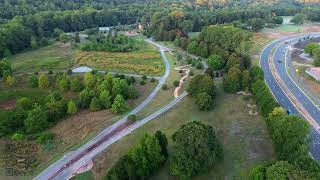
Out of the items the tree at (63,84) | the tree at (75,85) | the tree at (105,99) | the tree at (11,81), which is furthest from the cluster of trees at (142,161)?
the tree at (11,81)

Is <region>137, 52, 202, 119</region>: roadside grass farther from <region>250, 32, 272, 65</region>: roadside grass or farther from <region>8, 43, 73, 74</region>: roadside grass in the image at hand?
<region>8, 43, 73, 74</region>: roadside grass

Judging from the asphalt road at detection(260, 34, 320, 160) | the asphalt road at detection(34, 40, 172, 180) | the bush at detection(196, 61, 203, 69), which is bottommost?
the asphalt road at detection(34, 40, 172, 180)

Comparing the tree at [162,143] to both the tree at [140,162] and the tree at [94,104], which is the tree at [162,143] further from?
the tree at [94,104]

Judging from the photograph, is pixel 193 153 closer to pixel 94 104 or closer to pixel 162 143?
pixel 162 143

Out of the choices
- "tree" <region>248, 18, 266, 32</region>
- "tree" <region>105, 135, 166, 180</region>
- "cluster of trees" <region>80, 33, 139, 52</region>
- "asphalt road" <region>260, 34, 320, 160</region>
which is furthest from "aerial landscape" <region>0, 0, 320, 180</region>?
"tree" <region>248, 18, 266, 32</region>

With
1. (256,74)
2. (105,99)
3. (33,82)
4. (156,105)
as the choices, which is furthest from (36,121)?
(256,74)
